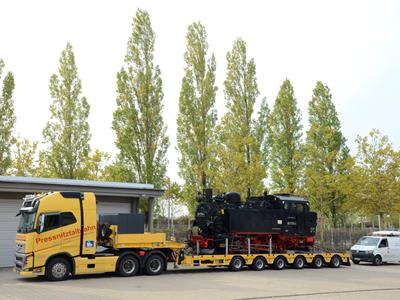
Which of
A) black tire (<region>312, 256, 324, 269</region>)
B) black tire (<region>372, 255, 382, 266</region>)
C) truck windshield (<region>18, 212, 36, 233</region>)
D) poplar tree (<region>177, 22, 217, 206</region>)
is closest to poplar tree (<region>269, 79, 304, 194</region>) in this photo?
poplar tree (<region>177, 22, 217, 206</region>)

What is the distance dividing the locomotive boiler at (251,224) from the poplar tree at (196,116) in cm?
941

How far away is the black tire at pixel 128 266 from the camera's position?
18.7 metres

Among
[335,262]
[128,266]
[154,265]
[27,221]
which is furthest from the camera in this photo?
[335,262]

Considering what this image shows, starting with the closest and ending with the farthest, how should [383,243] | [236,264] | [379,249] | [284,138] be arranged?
[236,264]
[379,249]
[383,243]
[284,138]

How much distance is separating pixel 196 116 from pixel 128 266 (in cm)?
1829

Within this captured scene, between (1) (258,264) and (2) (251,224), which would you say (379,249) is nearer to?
(1) (258,264)

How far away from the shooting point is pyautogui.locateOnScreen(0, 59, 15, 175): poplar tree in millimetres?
33125

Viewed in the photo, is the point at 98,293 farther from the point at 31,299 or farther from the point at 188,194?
the point at 188,194

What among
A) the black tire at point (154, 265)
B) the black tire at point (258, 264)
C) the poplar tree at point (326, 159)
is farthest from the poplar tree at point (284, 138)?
the black tire at point (154, 265)

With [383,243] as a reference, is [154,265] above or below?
below

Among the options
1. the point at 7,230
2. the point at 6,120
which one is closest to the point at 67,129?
Result: the point at 6,120

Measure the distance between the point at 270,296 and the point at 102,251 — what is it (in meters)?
7.69

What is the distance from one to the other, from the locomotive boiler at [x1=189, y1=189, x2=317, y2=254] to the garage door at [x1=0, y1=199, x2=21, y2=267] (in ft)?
26.6

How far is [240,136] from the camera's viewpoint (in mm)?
35688
